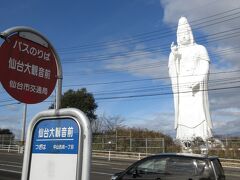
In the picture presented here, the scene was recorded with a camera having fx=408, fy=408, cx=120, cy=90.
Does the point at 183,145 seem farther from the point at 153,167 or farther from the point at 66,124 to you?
the point at 66,124

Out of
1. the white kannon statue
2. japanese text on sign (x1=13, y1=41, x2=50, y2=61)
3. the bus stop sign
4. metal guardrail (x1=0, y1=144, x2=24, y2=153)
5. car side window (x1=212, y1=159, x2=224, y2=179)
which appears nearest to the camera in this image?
the bus stop sign

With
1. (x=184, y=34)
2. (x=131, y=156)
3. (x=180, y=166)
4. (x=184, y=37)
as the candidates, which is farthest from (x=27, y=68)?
(x=184, y=34)

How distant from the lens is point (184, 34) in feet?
126

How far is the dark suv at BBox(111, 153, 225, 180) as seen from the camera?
33.0 feet

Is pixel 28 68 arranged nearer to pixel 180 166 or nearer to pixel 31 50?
pixel 31 50

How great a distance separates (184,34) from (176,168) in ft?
96.4

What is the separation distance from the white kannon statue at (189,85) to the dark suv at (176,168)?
84.1 feet

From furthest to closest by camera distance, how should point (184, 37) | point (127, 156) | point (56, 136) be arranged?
point (184, 37) < point (127, 156) < point (56, 136)

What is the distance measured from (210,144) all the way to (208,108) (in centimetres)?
494

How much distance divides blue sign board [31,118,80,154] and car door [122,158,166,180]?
6.37 meters

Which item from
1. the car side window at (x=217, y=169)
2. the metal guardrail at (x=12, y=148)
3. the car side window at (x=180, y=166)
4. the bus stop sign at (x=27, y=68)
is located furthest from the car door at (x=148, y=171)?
the metal guardrail at (x=12, y=148)

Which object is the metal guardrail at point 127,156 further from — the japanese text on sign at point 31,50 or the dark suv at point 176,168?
the japanese text on sign at point 31,50

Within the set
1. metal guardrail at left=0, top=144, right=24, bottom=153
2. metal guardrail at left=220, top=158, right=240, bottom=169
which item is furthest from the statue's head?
metal guardrail at left=0, top=144, right=24, bottom=153

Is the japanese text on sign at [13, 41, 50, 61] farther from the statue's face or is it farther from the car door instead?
the statue's face
